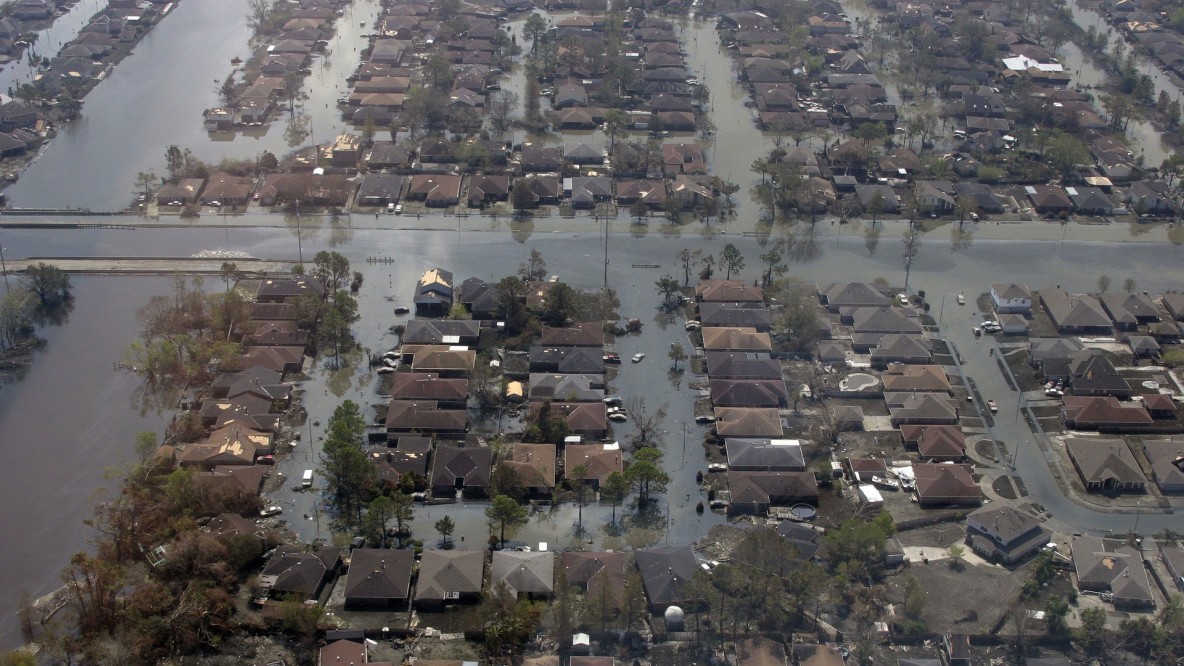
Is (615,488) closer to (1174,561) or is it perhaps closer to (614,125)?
(1174,561)

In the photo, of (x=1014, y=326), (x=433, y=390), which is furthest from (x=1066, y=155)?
(x=433, y=390)

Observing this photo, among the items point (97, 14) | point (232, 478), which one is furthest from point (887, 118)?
point (97, 14)

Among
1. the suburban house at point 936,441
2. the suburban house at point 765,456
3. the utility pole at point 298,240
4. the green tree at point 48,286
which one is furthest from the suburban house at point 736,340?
the green tree at point 48,286

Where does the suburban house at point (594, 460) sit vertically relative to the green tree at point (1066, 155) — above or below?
below

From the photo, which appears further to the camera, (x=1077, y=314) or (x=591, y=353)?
(x=1077, y=314)

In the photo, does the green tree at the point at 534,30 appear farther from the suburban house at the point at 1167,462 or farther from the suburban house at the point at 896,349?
the suburban house at the point at 1167,462
